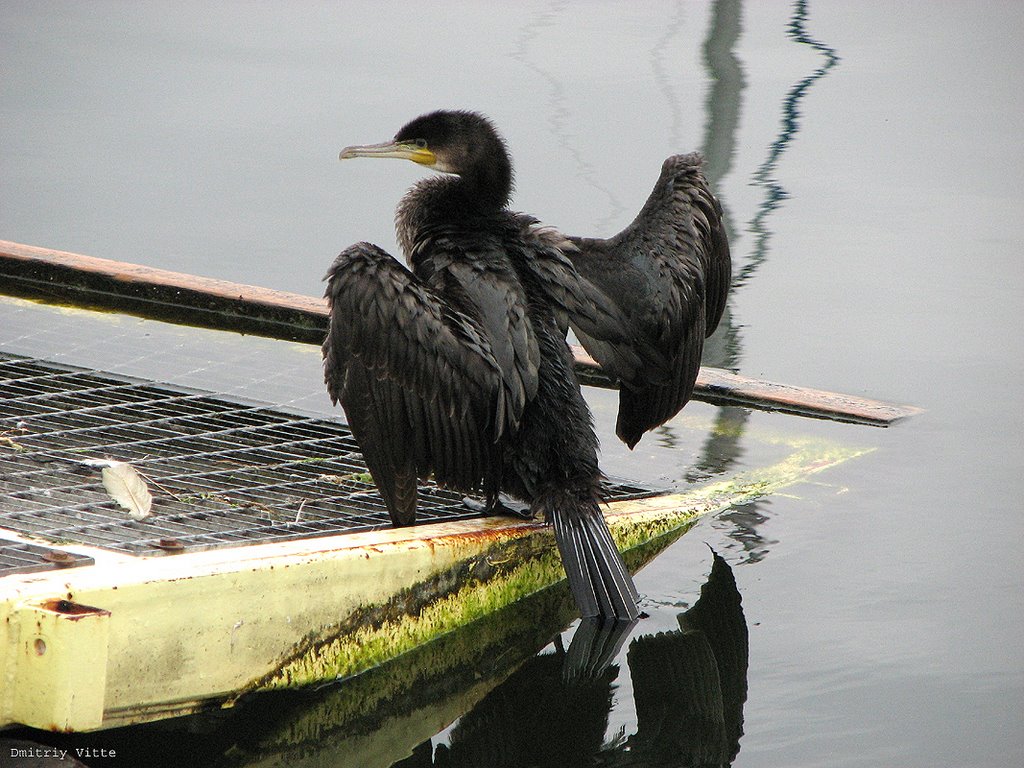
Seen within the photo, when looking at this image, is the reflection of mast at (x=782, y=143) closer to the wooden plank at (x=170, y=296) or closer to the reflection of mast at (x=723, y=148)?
the reflection of mast at (x=723, y=148)

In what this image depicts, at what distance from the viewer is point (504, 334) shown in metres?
3.89

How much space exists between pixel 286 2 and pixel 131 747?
874cm

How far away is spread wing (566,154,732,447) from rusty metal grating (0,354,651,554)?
0.40m

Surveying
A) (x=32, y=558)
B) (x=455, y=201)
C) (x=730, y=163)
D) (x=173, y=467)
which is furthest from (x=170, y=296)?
(x=730, y=163)

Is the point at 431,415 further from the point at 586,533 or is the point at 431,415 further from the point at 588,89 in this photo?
the point at 588,89

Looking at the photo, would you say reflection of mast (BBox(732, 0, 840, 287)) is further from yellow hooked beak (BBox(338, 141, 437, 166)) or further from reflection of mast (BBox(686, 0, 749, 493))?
yellow hooked beak (BBox(338, 141, 437, 166))

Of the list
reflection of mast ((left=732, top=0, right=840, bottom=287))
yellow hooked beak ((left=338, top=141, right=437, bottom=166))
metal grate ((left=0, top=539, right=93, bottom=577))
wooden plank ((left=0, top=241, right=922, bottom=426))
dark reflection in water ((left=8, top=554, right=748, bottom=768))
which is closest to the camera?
metal grate ((left=0, top=539, right=93, bottom=577))

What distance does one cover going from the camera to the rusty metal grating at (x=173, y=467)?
3.78 meters

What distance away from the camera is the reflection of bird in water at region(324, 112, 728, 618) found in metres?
3.74

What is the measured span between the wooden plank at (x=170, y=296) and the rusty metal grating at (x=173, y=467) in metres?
0.76

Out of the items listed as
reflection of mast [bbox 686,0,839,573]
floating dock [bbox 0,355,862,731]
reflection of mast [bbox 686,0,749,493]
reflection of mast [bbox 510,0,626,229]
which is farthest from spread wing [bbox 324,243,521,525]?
reflection of mast [bbox 510,0,626,229]

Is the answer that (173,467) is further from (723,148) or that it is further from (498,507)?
(723,148)

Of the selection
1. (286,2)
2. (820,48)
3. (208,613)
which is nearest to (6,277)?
(208,613)

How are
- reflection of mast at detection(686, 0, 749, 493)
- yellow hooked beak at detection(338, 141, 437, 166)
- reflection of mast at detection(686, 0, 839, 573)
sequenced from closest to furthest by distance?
yellow hooked beak at detection(338, 141, 437, 166) < reflection of mast at detection(686, 0, 839, 573) < reflection of mast at detection(686, 0, 749, 493)
